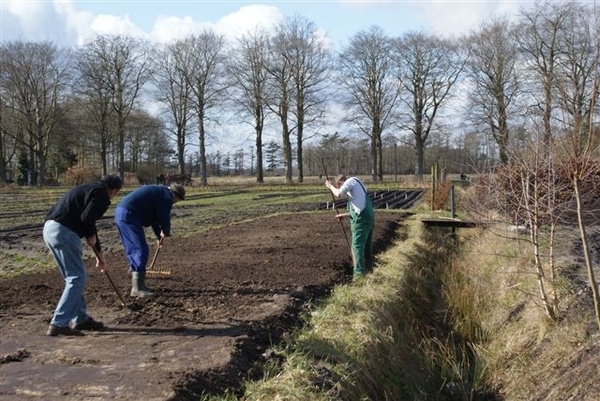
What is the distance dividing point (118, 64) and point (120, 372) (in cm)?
5093

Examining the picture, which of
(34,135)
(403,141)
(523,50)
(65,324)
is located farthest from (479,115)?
(65,324)

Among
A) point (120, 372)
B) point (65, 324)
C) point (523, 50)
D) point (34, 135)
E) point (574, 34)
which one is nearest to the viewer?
point (120, 372)

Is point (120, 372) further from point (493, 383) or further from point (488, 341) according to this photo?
point (488, 341)

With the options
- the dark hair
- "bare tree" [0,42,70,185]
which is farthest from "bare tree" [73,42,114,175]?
the dark hair

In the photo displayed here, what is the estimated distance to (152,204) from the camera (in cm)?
803

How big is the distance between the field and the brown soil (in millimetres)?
13

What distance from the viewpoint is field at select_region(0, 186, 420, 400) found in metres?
5.09

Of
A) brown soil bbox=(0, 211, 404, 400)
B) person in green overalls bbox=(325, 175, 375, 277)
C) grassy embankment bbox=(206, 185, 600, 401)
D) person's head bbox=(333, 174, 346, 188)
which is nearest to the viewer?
brown soil bbox=(0, 211, 404, 400)

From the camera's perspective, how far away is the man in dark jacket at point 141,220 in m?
7.77

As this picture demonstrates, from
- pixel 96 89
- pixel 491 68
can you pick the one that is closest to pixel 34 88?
pixel 96 89

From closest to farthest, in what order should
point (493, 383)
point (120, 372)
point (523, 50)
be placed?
point (120, 372), point (493, 383), point (523, 50)

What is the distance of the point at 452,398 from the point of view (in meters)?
7.42

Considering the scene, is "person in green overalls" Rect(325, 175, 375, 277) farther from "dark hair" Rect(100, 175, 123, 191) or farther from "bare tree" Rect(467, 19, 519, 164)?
"bare tree" Rect(467, 19, 519, 164)

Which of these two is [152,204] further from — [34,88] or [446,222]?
[34,88]
